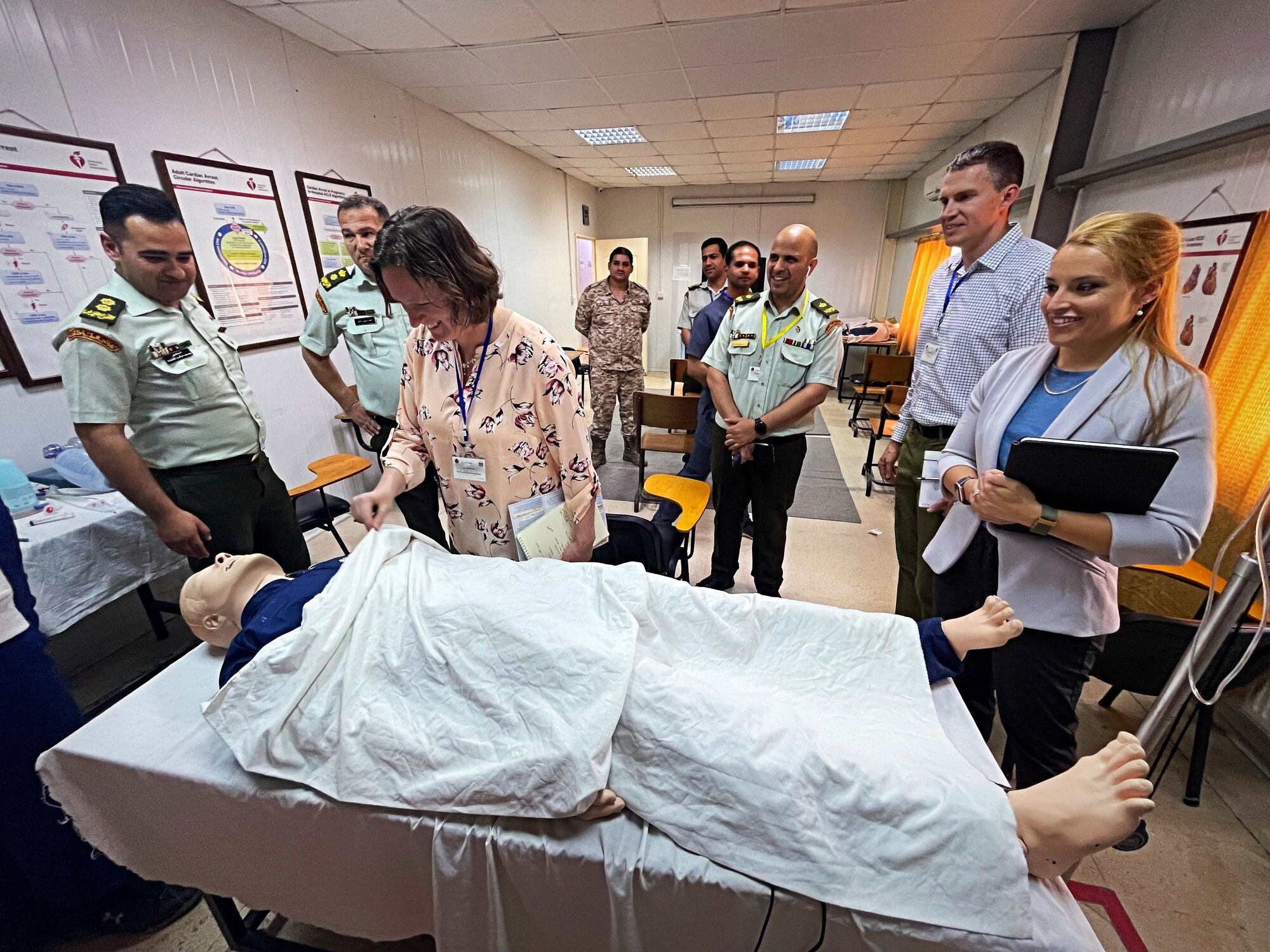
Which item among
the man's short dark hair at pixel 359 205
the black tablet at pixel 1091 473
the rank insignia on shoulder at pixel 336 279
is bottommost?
the black tablet at pixel 1091 473

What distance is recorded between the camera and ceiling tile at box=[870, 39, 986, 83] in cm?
301

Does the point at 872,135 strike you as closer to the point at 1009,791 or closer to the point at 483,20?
the point at 483,20

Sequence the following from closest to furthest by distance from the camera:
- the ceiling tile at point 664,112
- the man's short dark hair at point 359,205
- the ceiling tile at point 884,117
Result: the man's short dark hair at point 359,205 → the ceiling tile at point 664,112 → the ceiling tile at point 884,117

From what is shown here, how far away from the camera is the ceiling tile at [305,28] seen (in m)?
2.58

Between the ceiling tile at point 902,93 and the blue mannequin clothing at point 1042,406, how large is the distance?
3605 mm

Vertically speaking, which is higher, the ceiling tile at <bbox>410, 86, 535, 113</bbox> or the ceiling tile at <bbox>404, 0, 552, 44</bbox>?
the ceiling tile at <bbox>410, 86, 535, 113</bbox>

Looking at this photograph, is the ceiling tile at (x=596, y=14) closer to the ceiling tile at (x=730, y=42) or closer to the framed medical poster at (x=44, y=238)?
the ceiling tile at (x=730, y=42)

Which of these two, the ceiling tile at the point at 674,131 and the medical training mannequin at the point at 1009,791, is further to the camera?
the ceiling tile at the point at 674,131

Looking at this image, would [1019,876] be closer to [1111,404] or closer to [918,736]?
[918,736]

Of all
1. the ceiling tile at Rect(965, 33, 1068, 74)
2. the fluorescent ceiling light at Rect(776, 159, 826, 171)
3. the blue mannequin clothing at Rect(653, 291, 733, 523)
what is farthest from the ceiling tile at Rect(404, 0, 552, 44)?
the fluorescent ceiling light at Rect(776, 159, 826, 171)

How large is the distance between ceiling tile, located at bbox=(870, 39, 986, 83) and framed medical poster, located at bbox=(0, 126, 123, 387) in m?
4.14

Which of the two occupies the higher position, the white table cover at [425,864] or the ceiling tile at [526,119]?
the ceiling tile at [526,119]

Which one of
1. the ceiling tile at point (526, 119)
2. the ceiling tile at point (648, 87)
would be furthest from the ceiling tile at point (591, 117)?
the ceiling tile at point (648, 87)

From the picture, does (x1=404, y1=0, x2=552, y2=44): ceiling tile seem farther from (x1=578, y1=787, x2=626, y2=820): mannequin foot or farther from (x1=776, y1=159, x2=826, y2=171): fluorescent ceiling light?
(x1=776, y1=159, x2=826, y2=171): fluorescent ceiling light
